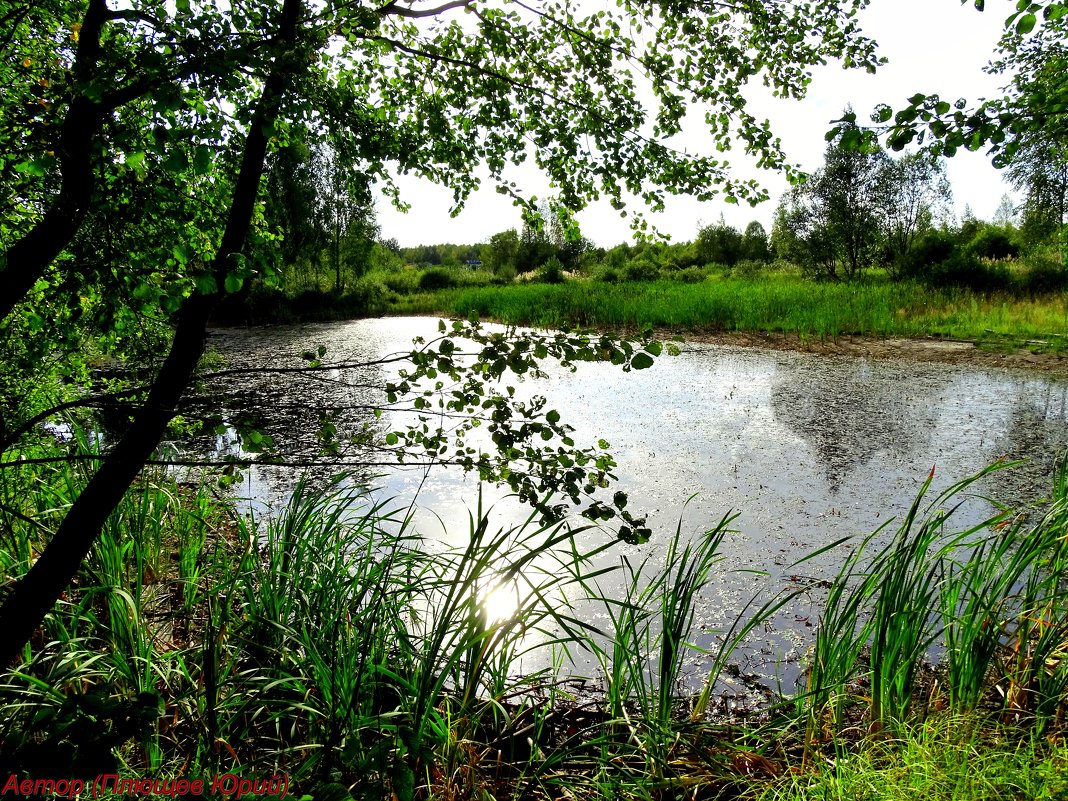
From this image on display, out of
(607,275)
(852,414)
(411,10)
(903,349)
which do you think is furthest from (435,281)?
(411,10)

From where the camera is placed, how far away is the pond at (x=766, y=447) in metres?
2.83

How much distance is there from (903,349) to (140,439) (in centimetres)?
988

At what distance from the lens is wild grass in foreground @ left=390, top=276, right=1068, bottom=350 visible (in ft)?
31.5

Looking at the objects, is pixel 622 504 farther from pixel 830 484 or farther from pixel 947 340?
pixel 947 340

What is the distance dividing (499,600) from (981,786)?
152cm

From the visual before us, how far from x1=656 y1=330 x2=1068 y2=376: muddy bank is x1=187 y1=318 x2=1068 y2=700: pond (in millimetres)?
491

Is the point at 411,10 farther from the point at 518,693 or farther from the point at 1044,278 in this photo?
the point at 1044,278

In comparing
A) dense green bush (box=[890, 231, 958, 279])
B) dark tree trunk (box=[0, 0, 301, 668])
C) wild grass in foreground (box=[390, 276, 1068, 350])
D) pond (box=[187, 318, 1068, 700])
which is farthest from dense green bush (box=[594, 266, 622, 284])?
dark tree trunk (box=[0, 0, 301, 668])

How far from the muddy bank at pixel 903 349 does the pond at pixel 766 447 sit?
49 centimetres

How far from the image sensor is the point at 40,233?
960mm

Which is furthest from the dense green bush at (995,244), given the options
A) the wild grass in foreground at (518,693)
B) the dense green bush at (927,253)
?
the wild grass in foreground at (518,693)

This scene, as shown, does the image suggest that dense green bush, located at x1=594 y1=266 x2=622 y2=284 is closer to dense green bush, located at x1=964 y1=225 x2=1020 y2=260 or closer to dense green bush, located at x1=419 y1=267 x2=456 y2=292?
dense green bush, located at x1=419 y1=267 x2=456 y2=292

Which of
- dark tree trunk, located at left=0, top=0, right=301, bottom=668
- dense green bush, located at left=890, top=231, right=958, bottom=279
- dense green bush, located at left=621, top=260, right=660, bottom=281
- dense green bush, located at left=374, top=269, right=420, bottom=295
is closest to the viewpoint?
dark tree trunk, located at left=0, top=0, right=301, bottom=668

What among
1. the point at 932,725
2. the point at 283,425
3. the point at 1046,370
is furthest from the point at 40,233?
the point at 1046,370
